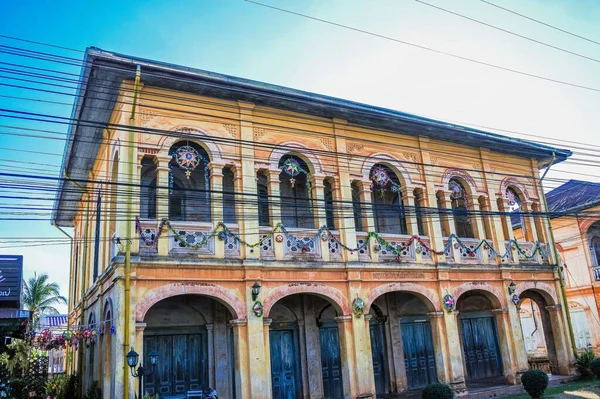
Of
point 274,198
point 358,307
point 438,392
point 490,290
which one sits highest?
point 274,198

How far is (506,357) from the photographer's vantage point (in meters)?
17.5

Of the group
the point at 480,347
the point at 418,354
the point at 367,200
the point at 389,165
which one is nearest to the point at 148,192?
the point at 367,200

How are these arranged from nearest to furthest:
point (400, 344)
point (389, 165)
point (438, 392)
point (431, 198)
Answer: point (438, 392) → point (389, 165) → point (431, 198) → point (400, 344)

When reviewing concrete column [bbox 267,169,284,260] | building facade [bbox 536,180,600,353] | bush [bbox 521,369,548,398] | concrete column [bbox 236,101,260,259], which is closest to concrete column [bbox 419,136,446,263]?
bush [bbox 521,369,548,398]

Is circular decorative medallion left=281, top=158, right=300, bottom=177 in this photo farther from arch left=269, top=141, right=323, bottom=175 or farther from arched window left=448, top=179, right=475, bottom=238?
arched window left=448, top=179, right=475, bottom=238

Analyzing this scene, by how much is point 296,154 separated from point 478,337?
11.1 m

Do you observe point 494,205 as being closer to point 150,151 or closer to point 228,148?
point 228,148

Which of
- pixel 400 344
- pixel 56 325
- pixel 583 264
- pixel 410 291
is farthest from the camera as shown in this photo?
pixel 583 264

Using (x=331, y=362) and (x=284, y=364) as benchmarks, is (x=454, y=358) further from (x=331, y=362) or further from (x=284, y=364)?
(x=284, y=364)

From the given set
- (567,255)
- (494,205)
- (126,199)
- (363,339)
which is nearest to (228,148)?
(126,199)

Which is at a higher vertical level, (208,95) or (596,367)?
(208,95)

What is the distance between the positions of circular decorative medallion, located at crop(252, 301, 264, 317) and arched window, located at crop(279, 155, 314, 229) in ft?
9.20

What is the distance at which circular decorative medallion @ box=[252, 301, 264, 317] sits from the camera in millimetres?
13555

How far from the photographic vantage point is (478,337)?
20.5m
